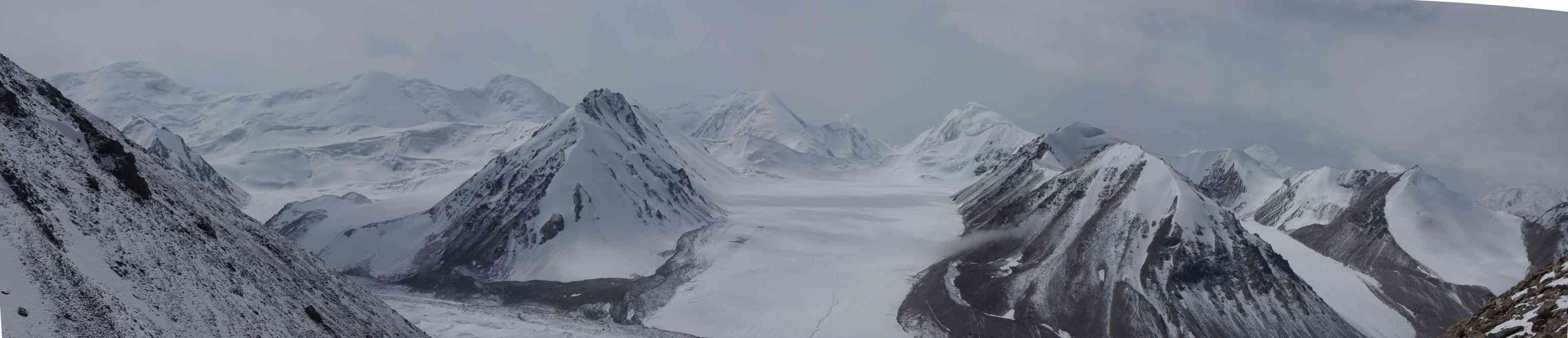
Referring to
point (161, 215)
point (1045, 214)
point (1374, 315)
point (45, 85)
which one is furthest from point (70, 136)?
point (1374, 315)

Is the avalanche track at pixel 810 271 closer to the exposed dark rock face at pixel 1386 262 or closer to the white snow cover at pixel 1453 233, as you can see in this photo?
the exposed dark rock face at pixel 1386 262

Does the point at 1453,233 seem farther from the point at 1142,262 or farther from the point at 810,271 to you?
the point at 810,271

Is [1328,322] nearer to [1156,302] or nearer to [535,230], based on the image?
[1156,302]

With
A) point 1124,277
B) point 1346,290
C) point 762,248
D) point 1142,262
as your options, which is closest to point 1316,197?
point 1346,290

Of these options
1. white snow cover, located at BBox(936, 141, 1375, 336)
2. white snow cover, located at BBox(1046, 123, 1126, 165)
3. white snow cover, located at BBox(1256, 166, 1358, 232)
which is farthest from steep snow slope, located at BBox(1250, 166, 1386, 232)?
white snow cover, located at BBox(936, 141, 1375, 336)

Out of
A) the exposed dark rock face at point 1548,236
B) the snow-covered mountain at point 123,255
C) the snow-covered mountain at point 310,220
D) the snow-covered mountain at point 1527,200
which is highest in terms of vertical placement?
the snow-covered mountain at point 1527,200

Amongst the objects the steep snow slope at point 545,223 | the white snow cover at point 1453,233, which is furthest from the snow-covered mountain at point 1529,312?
the white snow cover at point 1453,233
